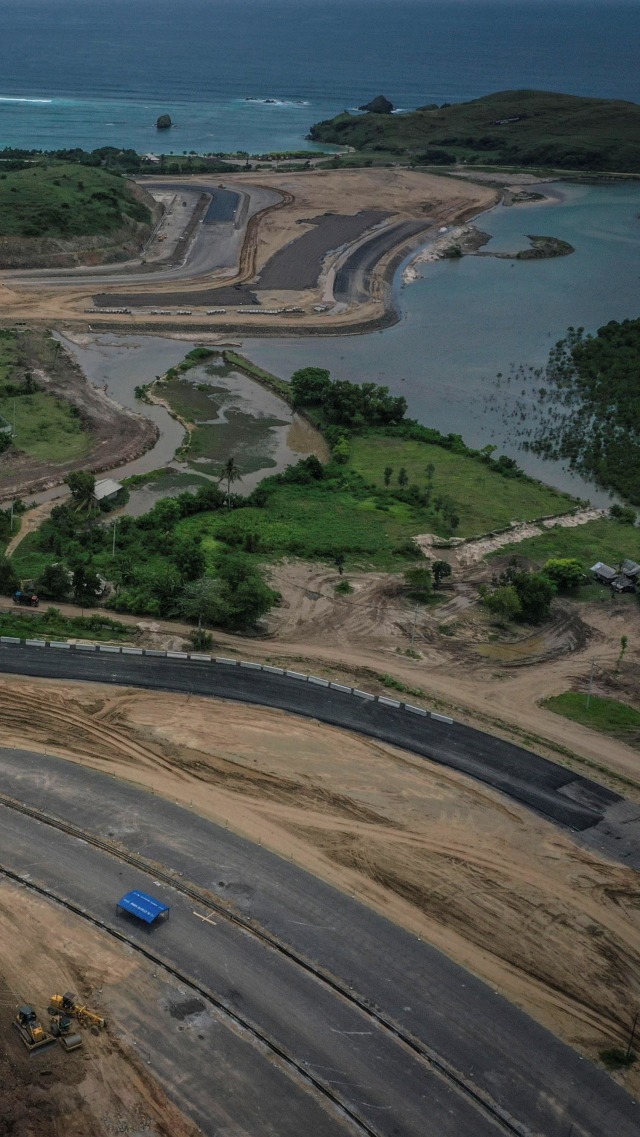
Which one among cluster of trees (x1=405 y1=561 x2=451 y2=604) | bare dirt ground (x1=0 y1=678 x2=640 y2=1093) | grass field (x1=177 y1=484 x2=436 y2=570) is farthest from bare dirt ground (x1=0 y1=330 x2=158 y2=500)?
cluster of trees (x1=405 y1=561 x2=451 y2=604)

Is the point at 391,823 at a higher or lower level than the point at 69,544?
lower

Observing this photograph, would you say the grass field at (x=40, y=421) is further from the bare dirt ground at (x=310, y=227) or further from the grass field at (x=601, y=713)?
the grass field at (x=601, y=713)

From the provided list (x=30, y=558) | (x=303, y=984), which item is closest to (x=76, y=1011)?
(x=303, y=984)

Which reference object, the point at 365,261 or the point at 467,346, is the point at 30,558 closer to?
the point at 467,346

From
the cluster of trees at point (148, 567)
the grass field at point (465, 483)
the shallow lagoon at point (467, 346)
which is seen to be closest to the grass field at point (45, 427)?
the shallow lagoon at point (467, 346)

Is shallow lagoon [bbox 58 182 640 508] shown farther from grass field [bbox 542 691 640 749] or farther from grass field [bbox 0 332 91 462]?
grass field [bbox 542 691 640 749]

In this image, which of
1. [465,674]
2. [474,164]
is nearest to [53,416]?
[465,674]

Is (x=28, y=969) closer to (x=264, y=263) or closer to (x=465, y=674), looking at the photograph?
(x=465, y=674)
